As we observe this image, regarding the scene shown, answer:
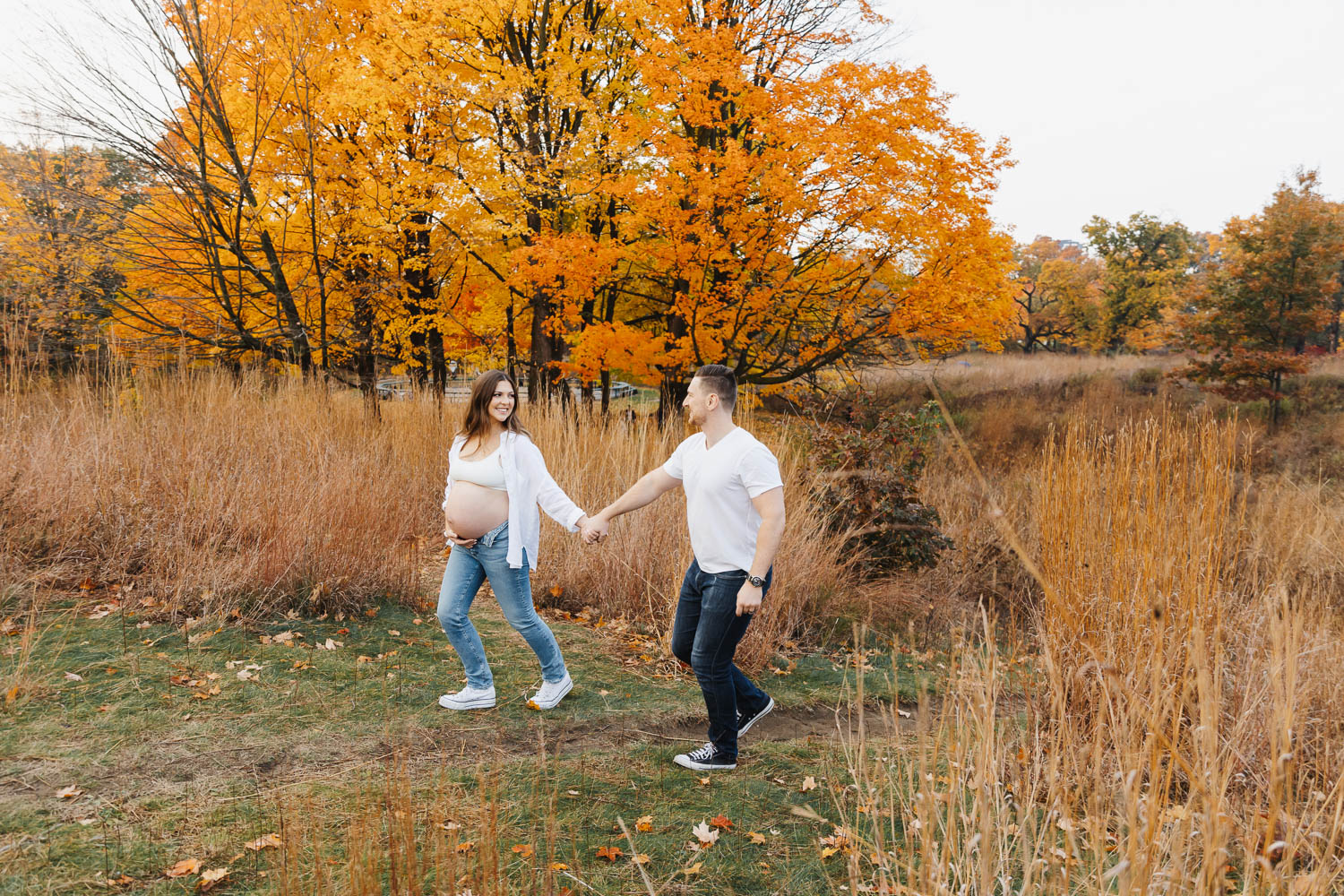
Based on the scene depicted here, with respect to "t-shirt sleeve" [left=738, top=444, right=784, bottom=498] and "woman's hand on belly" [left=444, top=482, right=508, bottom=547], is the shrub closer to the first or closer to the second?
"woman's hand on belly" [left=444, top=482, right=508, bottom=547]

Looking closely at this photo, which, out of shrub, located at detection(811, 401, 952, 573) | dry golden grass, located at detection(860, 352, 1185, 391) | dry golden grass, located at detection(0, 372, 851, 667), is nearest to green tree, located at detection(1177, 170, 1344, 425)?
dry golden grass, located at detection(860, 352, 1185, 391)

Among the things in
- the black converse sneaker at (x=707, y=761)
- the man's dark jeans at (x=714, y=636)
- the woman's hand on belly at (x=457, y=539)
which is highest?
the woman's hand on belly at (x=457, y=539)

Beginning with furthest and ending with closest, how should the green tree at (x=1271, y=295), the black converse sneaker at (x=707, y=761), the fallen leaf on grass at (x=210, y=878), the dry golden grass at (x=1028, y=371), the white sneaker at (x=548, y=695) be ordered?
the dry golden grass at (x=1028, y=371), the green tree at (x=1271, y=295), the white sneaker at (x=548, y=695), the black converse sneaker at (x=707, y=761), the fallen leaf on grass at (x=210, y=878)

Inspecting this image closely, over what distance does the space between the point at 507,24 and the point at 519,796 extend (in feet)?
45.0

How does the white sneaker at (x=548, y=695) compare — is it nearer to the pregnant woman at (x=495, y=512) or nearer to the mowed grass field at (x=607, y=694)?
the mowed grass field at (x=607, y=694)

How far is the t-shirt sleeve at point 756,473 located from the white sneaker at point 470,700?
2041 mm

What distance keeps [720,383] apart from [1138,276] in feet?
123

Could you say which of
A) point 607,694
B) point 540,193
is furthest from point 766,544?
point 540,193

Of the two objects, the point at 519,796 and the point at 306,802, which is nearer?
the point at 306,802

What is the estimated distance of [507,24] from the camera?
45.4 ft

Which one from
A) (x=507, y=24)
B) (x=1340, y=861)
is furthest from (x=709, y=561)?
(x=507, y=24)

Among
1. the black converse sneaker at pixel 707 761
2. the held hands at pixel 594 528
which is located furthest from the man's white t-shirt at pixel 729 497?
the black converse sneaker at pixel 707 761

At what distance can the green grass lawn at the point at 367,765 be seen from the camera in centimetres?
277

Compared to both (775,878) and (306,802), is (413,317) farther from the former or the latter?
(775,878)
